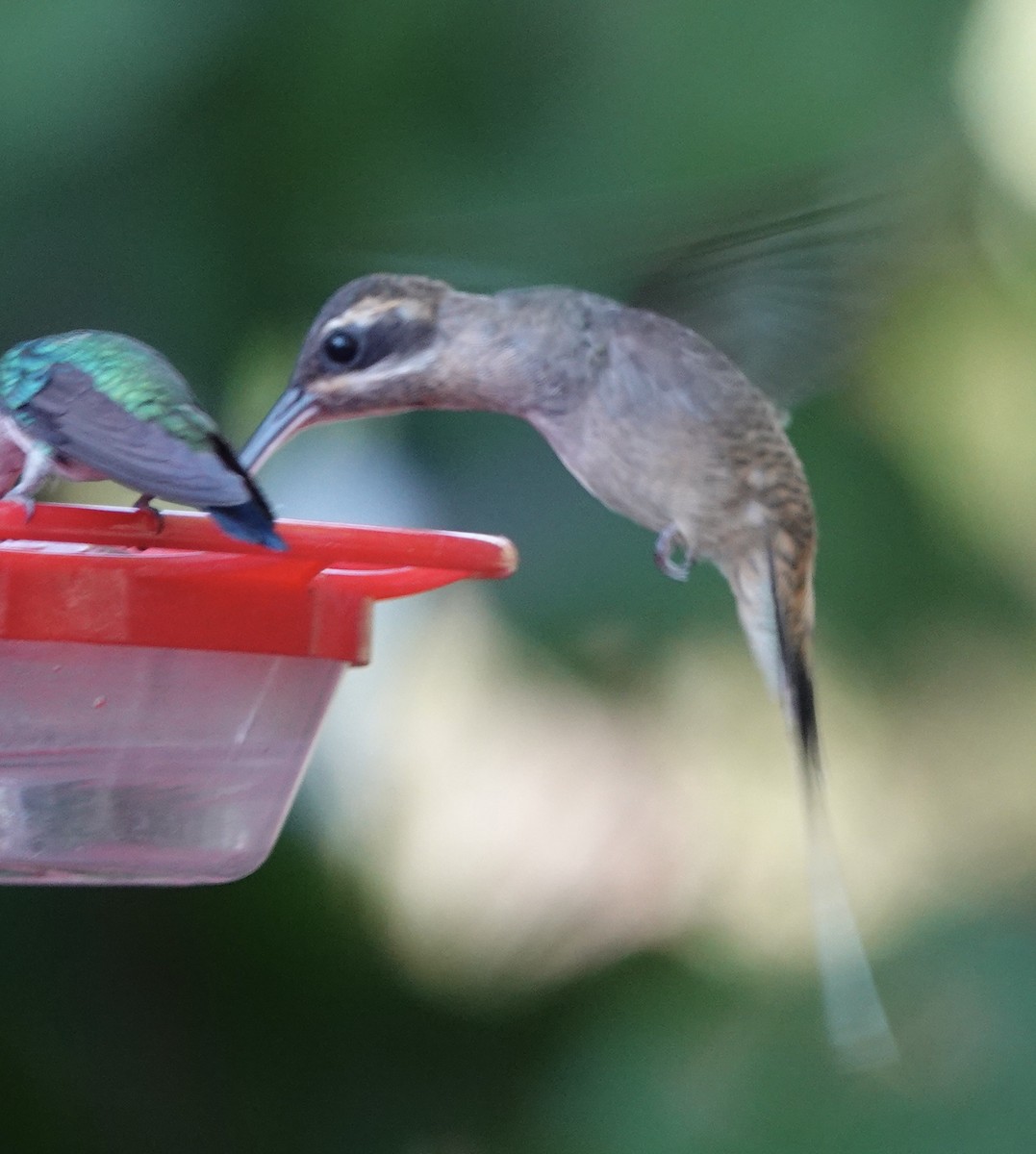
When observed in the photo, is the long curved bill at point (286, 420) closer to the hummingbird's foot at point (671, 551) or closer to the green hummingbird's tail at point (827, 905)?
the hummingbird's foot at point (671, 551)

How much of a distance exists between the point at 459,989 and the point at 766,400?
124 centimetres

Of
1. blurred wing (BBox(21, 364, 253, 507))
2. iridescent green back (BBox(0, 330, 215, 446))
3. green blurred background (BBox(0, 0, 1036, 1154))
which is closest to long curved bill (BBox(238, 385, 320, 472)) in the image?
iridescent green back (BBox(0, 330, 215, 446))

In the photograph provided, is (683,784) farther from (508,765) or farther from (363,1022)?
(363,1022)

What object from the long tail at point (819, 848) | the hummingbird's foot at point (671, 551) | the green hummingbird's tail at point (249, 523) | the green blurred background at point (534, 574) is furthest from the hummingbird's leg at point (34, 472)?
the green blurred background at point (534, 574)

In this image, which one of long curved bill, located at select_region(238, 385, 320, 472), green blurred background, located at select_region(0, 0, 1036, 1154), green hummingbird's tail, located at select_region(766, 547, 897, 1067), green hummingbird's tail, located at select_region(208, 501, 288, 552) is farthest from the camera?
green blurred background, located at select_region(0, 0, 1036, 1154)

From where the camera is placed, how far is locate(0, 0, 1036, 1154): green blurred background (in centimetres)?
293

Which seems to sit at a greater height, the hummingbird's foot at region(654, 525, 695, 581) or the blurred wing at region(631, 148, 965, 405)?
the blurred wing at region(631, 148, 965, 405)

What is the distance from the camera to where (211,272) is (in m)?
2.97

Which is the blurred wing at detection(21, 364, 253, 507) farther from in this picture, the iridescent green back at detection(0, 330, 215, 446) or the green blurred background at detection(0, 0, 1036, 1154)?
the green blurred background at detection(0, 0, 1036, 1154)

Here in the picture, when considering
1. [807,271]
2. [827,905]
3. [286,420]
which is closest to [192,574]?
[286,420]

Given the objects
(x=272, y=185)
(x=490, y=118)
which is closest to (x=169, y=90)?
Result: (x=272, y=185)

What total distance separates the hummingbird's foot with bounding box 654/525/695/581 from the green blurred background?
2.26ft

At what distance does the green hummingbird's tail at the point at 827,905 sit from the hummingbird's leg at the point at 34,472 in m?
0.98

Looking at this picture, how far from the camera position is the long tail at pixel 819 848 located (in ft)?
7.29
